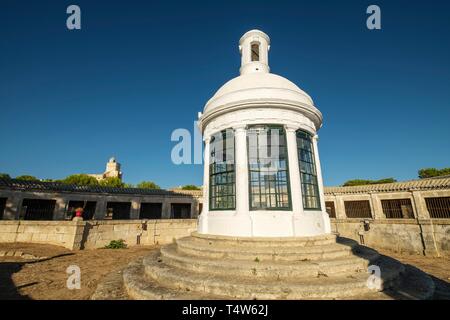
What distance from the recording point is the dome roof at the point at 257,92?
8984mm

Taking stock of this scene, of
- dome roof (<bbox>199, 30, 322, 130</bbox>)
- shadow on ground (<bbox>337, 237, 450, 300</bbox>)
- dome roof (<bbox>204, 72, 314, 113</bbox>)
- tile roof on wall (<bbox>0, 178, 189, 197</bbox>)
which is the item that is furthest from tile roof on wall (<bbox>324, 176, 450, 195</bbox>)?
tile roof on wall (<bbox>0, 178, 189, 197</bbox>)

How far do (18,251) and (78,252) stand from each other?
276 centimetres

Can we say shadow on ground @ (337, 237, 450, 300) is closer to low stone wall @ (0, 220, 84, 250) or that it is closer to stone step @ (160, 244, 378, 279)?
stone step @ (160, 244, 378, 279)

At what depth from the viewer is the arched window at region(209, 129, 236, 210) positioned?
346 inches

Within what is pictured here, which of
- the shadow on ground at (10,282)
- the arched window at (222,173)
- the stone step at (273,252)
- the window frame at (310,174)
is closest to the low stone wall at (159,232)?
the shadow on ground at (10,282)

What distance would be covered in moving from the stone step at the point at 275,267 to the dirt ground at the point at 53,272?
2.64 meters

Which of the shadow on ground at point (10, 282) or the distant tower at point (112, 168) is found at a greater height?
the distant tower at point (112, 168)

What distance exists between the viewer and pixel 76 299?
581 centimetres

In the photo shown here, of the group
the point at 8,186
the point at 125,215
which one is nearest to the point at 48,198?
the point at 8,186

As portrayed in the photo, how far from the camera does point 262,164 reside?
869cm

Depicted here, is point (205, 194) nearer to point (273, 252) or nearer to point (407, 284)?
point (273, 252)

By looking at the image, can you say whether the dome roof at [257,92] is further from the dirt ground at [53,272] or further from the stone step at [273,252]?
the dirt ground at [53,272]

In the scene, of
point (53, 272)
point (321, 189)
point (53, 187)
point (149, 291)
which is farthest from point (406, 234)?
point (53, 187)

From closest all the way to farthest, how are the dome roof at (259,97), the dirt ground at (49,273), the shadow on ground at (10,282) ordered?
the shadow on ground at (10,282), the dirt ground at (49,273), the dome roof at (259,97)
